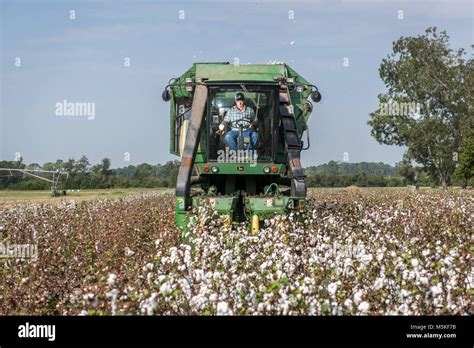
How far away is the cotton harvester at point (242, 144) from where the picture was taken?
13242mm

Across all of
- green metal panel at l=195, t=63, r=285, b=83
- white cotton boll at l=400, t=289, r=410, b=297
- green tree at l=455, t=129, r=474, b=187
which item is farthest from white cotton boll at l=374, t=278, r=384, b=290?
green tree at l=455, t=129, r=474, b=187

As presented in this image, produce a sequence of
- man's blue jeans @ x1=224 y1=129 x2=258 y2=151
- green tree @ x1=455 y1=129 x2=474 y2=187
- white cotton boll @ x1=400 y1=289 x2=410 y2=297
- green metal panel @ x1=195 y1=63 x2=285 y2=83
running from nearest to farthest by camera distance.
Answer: white cotton boll @ x1=400 y1=289 x2=410 y2=297
man's blue jeans @ x1=224 y1=129 x2=258 y2=151
green metal panel @ x1=195 y1=63 x2=285 y2=83
green tree @ x1=455 y1=129 x2=474 y2=187

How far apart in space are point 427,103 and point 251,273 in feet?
181

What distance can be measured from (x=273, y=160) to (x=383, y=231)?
3.56 meters

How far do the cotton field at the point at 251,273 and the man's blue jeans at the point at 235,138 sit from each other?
196 cm

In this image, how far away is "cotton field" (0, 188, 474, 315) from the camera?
238 inches

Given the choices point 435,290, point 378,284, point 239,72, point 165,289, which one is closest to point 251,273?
point 378,284

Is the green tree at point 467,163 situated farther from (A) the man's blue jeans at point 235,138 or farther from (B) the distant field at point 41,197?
(A) the man's blue jeans at point 235,138

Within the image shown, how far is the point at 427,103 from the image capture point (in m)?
60.2

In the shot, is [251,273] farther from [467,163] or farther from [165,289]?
[467,163]

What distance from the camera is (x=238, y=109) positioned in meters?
14.2

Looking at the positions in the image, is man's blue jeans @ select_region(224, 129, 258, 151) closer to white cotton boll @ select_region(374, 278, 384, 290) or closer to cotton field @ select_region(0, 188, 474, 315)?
cotton field @ select_region(0, 188, 474, 315)

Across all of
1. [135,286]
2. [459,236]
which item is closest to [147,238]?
[459,236]

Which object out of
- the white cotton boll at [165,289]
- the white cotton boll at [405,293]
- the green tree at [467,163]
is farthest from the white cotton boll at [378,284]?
the green tree at [467,163]
